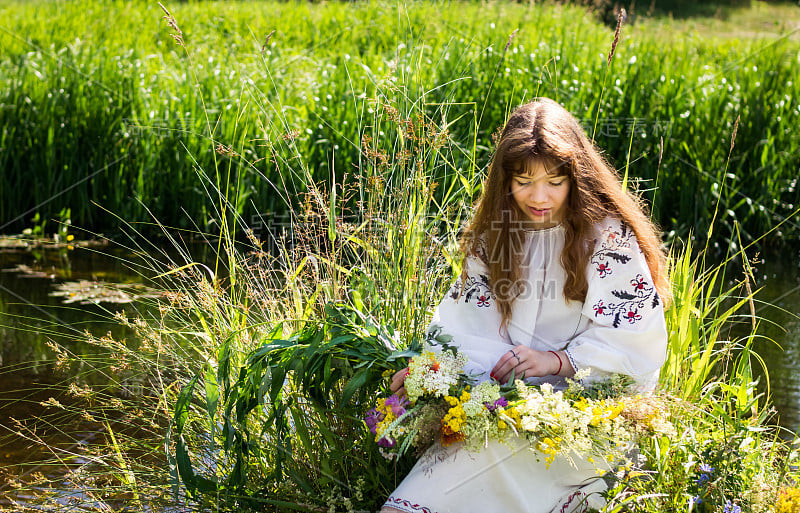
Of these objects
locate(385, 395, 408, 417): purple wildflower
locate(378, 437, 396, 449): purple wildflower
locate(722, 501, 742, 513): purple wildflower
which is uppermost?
locate(385, 395, 408, 417): purple wildflower

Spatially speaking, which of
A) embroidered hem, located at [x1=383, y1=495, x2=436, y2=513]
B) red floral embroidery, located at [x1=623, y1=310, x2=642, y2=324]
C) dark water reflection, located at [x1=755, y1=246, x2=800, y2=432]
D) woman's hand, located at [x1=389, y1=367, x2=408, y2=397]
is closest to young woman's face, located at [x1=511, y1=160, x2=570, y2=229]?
red floral embroidery, located at [x1=623, y1=310, x2=642, y2=324]

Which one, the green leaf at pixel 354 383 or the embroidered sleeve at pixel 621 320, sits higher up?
the embroidered sleeve at pixel 621 320

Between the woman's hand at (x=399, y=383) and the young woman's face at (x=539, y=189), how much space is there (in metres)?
0.58

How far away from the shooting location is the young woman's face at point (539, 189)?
2209mm

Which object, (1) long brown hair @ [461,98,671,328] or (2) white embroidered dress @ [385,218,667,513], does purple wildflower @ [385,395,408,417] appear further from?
(1) long brown hair @ [461,98,671,328]

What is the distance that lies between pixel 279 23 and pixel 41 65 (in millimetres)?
3510

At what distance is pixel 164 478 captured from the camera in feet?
8.00

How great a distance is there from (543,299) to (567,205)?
0.27 metres

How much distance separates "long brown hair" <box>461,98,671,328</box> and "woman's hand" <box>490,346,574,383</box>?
0.22 meters

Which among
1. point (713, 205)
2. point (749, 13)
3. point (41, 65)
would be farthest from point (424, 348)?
point (749, 13)

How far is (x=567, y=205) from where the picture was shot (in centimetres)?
230

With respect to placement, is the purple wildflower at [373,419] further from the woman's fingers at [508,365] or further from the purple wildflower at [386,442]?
the woman's fingers at [508,365]

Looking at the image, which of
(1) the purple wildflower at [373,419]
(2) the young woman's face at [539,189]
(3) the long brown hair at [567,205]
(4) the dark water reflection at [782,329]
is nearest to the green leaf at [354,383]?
(1) the purple wildflower at [373,419]

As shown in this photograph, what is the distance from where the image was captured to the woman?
1.98 m
